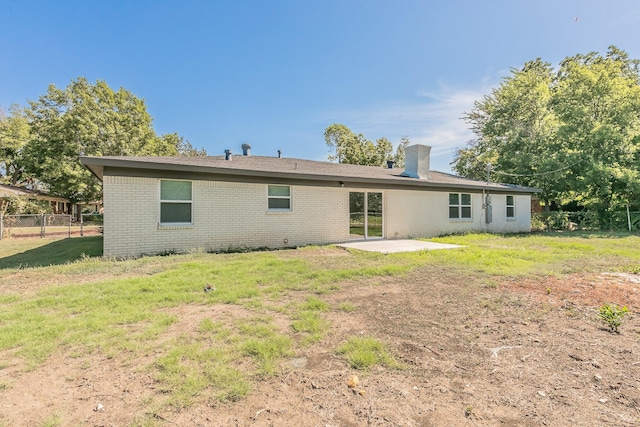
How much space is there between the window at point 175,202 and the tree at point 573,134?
19865mm

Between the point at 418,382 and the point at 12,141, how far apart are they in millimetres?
40434

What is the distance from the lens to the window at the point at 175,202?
8.40 m

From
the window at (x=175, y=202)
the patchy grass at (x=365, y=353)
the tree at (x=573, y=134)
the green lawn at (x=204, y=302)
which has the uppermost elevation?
the tree at (x=573, y=134)

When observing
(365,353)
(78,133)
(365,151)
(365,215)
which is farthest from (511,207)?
(78,133)

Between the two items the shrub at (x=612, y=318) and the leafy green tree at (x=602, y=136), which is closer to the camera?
the shrub at (x=612, y=318)

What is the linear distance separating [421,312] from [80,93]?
3486cm

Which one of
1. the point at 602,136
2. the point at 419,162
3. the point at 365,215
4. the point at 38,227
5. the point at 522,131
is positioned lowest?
the point at 38,227

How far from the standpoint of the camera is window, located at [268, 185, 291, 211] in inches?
390

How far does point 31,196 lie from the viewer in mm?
23953

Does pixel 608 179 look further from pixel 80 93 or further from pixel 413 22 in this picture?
pixel 80 93

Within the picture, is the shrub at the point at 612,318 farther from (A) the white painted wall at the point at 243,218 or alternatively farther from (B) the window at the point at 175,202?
(B) the window at the point at 175,202

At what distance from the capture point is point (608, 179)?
52.5 ft

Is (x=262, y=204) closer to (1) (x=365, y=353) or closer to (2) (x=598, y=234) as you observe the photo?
(1) (x=365, y=353)

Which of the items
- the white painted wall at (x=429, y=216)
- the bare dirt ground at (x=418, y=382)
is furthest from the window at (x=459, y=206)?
the bare dirt ground at (x=418, y=382)
